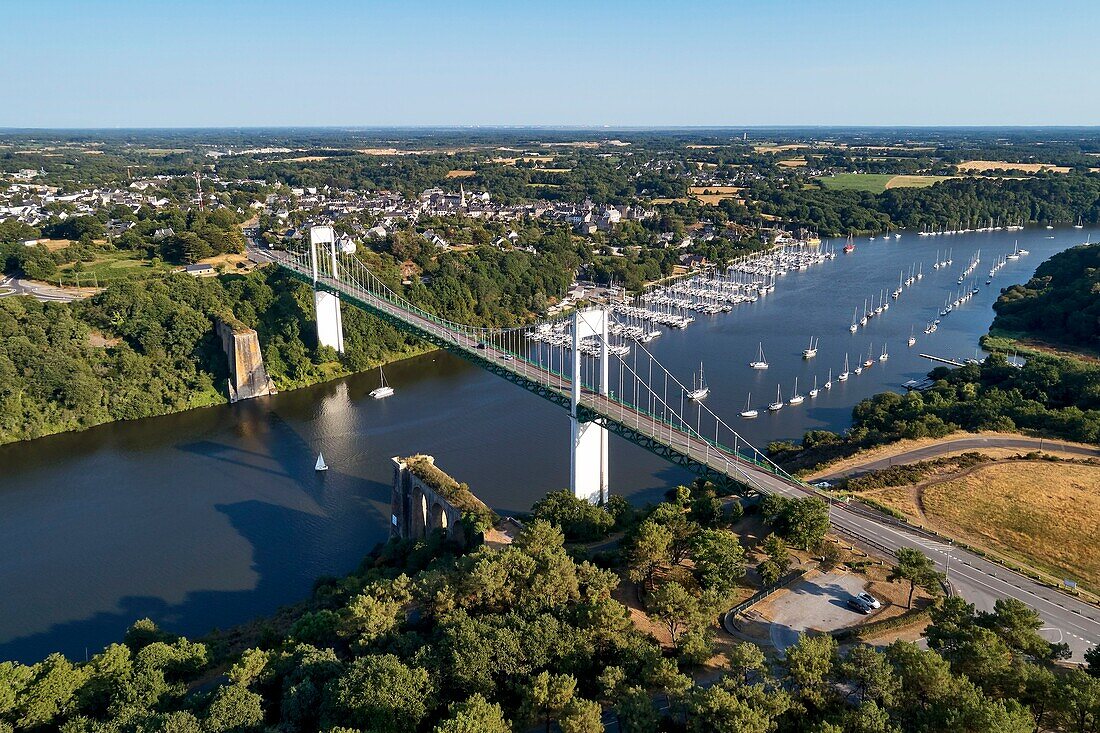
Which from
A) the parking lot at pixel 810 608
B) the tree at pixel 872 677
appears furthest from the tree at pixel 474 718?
the parking lot at pixel 810 608

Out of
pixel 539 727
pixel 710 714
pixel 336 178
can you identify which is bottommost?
pixel 539 727

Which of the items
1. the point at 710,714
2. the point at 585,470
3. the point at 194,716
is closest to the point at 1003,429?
the point at 585,470

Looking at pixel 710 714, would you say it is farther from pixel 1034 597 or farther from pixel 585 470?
pixel 585 470

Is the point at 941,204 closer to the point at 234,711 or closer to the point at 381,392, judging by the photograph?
the point at 381,392

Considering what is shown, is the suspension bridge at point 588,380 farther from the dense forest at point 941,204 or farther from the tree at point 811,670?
the dense forest at point 941,204

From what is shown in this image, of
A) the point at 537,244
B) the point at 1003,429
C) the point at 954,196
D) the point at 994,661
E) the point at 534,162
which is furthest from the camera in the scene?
the point at 534,162

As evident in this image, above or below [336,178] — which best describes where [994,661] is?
below

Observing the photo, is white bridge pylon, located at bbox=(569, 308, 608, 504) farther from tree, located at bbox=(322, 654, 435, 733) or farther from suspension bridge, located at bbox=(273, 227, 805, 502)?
tree, located at bbox=(322, 654, 435, 733)
